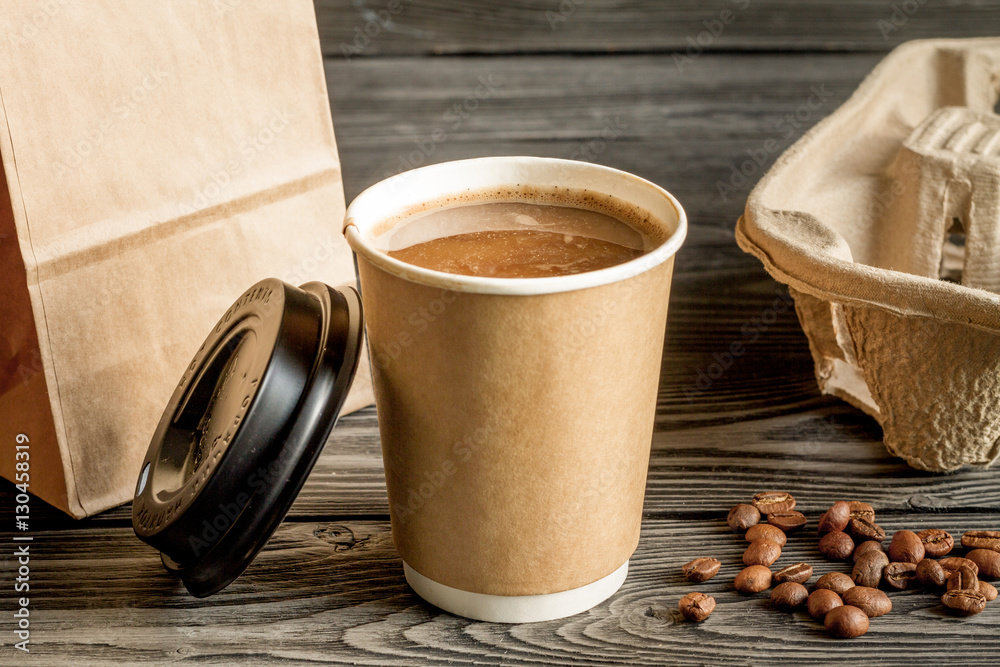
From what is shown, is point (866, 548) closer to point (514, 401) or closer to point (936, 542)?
point (936, 542)

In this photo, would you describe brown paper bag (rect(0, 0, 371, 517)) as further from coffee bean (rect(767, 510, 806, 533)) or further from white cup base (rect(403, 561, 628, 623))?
coffee bean (rect(767, 510, 806, 533))

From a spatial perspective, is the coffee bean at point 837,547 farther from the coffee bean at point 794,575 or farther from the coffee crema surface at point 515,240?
the coffee crema surface at point 515,240

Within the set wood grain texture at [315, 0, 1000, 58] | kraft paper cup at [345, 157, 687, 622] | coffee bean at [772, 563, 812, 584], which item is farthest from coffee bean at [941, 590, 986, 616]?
wood grain texture at [315, 0, 1000, 58]

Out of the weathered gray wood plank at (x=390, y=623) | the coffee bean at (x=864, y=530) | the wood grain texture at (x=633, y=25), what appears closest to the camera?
the weathered gray wood plank at (x=390, y=623)

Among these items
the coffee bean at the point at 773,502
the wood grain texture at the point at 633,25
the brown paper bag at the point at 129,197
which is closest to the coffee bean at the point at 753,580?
the coffee bean at the point at 773,502

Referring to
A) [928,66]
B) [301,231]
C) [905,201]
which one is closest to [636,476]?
[301,231]

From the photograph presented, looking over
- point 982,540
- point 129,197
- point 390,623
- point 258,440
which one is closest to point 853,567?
point 982,540
